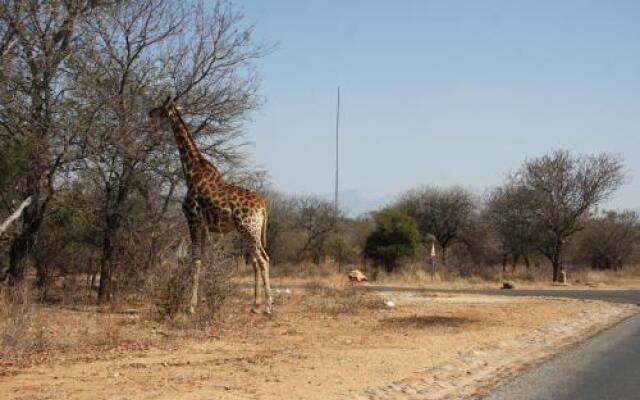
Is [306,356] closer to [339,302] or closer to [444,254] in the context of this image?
[339,302]

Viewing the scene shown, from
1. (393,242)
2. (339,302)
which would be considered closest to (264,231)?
(339,302)

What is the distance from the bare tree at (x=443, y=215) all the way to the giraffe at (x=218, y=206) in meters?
36.8

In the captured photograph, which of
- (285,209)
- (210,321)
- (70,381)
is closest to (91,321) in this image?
(210,321)

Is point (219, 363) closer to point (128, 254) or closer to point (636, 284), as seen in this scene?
point (128, 254)

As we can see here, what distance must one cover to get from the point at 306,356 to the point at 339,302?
7.95 metres

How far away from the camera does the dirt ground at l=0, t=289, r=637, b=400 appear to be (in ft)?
28.2

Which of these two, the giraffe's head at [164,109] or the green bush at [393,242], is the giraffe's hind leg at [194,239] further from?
the green bush at [393,242]

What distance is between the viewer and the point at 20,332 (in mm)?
10680

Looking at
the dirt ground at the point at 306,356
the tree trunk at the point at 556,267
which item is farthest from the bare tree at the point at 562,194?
the dirt ground at the point at 306,356

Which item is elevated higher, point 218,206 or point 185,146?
point 185,146

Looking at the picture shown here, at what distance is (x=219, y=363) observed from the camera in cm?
1021

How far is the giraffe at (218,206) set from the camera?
52.9ft

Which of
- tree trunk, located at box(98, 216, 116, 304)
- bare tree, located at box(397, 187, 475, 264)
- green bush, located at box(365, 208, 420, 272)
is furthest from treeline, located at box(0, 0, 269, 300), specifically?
bare tree, located at box(397, 187, 475, 264)

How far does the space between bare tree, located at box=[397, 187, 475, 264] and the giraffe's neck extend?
1459 inches
